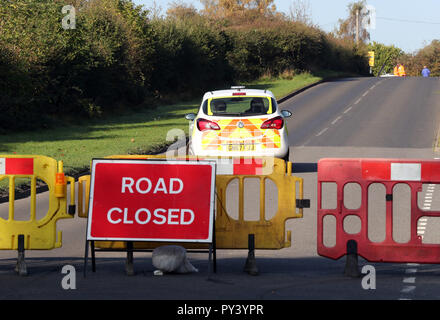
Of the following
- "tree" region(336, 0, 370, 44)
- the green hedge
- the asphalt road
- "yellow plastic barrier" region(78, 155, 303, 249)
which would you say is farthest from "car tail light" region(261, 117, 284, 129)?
"tree" region(336, 0, 370, 44)

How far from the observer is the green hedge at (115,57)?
28953 millimetres

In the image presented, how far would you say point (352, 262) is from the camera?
26.9 ft

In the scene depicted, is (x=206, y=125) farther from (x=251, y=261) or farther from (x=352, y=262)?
(x=352, y=262)

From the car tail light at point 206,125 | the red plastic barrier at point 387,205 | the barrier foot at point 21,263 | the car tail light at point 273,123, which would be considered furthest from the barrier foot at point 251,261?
the car tail light at point 273,123

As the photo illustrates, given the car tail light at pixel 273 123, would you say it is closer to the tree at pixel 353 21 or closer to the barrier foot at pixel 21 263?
the barrier foot at pixel 21 263

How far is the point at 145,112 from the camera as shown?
3872 centimetres

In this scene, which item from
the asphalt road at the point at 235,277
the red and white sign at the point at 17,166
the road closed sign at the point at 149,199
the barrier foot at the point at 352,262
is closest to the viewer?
the asphalt road at the point at 235,277

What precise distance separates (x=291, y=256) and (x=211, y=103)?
8086 mm

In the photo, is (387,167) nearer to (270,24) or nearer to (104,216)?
(104,216)

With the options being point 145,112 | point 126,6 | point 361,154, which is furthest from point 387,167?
point 126,6

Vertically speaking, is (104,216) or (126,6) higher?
(126,6)

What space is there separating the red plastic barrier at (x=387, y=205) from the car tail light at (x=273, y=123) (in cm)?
826

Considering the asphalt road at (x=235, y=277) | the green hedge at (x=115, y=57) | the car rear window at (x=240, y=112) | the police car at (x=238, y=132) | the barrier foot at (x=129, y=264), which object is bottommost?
the asphalt road at (x=235, y=277)

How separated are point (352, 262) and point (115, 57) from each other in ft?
103
